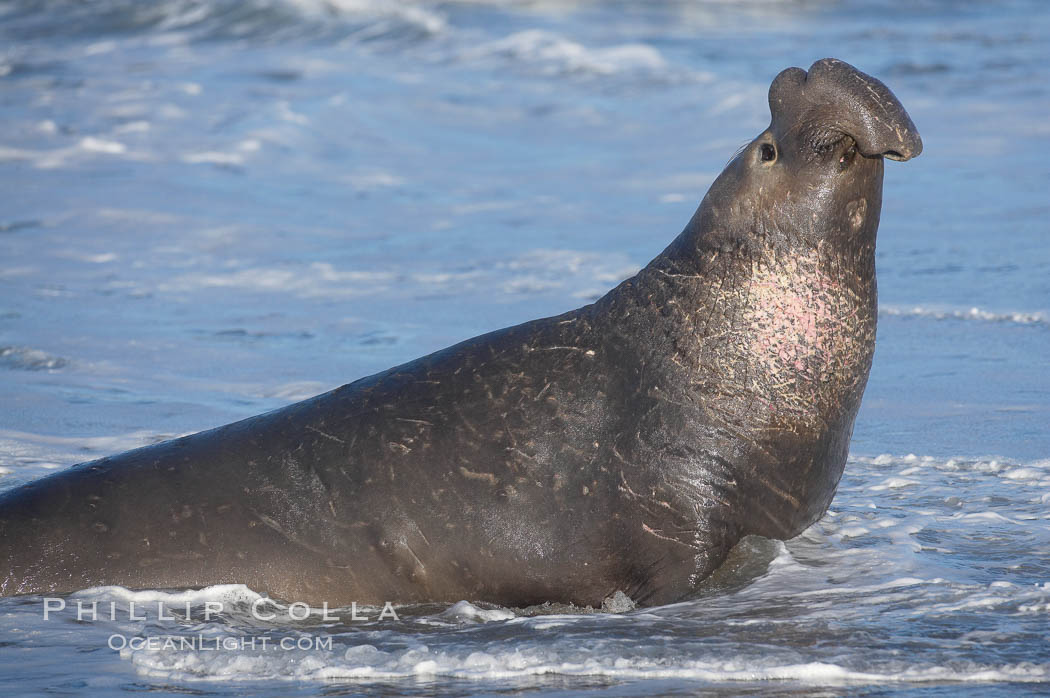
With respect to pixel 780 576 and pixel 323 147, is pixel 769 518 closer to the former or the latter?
pixel 780 576

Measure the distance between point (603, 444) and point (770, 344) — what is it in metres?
0.70

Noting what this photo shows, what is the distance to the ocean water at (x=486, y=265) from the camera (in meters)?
4.83

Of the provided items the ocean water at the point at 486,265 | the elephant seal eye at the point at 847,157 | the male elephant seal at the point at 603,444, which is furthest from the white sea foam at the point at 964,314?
the elephant seal eye at the point at 847,157

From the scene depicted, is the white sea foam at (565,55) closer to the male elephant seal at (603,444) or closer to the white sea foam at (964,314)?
the white sea foam at (964,314)

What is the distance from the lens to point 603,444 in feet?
17.1

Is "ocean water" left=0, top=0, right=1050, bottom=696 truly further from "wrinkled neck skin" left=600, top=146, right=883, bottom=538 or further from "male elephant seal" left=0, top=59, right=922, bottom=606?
"wrinkled neck skin" left=600, top=146, right=883, bottom=538

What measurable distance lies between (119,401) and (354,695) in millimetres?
4444

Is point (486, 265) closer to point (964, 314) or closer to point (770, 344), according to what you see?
point (964, 314)

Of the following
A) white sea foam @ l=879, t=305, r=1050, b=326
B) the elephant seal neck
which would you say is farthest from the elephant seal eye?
white sea foam @ l=879, t=305, r=1050, b=326

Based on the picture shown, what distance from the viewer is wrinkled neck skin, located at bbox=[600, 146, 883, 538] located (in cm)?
518

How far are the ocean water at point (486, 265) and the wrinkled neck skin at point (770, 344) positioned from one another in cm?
31

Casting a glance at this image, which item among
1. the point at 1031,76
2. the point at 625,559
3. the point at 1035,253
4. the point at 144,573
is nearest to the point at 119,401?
the point at 144,573

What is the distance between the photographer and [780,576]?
5449mm

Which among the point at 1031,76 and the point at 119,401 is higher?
the point at 1031,76
